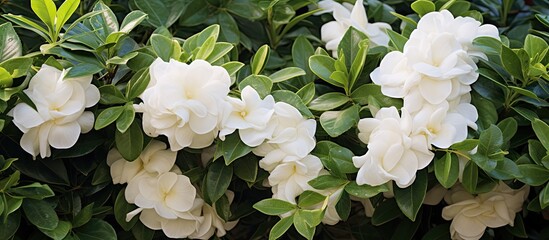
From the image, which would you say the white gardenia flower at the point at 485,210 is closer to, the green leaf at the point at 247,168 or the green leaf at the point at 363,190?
the green leaf at the point at 363,190

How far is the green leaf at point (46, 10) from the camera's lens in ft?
3.37

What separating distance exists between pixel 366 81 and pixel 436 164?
0.20 m

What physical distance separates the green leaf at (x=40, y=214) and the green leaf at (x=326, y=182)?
35 centimetres

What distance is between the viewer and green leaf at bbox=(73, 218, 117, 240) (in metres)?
1.06

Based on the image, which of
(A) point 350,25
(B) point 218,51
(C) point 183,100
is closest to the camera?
(C) point 183,100

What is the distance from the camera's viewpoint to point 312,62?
3.67 ft

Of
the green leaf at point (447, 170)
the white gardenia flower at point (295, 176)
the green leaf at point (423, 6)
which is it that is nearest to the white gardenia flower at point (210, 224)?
the white gardenia flower at point (295, 176)

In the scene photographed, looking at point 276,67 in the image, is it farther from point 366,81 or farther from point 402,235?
point 402,235

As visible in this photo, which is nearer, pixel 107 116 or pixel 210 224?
pixel 107 116

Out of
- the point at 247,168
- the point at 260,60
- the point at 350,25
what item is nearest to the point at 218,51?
the point at 260,60

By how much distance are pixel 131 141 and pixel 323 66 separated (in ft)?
1.01

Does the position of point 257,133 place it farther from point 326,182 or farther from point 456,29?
point 456,29

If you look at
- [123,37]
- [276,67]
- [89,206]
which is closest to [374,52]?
[276,67]

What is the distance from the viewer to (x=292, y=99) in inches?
41.9
